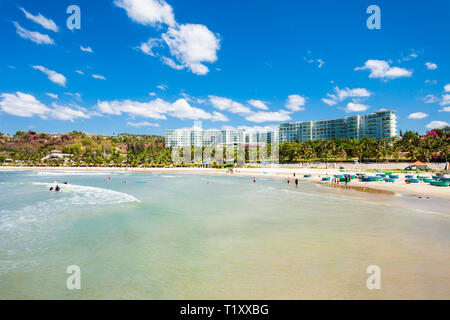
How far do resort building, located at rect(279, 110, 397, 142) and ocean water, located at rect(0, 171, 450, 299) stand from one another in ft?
401

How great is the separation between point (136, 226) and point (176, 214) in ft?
14.7

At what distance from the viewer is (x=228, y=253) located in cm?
1227

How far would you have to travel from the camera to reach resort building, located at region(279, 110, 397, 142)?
13162 cm

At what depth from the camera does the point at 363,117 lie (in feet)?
467

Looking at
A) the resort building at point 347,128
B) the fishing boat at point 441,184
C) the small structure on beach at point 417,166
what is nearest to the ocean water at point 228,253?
the fishing boat at point 441,184

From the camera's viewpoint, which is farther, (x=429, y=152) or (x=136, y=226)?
(x=429, y=152)

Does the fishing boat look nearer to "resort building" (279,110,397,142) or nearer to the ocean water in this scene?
the ocean water

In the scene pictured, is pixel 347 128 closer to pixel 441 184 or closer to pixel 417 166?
pixel 417 166

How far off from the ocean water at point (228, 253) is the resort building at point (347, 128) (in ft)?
401

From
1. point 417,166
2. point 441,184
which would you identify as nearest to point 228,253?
point 441,184

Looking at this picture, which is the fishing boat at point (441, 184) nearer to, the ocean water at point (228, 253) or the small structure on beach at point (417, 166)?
the ocean water at point (228, 253)

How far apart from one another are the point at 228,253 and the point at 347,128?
15831 centimetres
